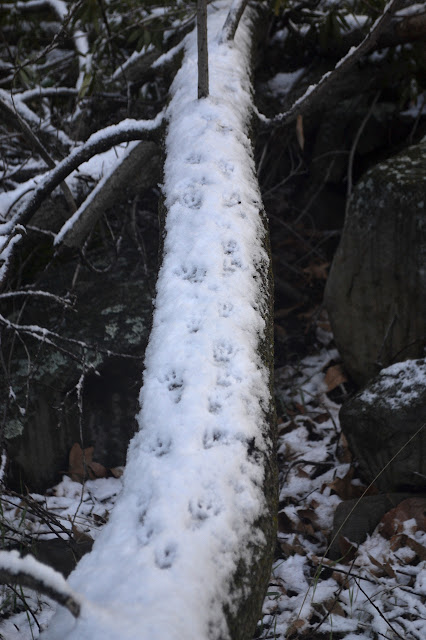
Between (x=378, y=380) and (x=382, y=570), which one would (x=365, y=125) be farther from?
(x=382, y=570)

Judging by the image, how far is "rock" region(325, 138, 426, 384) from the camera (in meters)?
2.58

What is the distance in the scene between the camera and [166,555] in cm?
99

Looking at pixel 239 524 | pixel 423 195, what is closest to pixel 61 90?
pixel 423 195

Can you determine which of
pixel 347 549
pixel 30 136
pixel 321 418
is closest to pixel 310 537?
pixel 347 549

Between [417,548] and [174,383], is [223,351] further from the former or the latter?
[417,548]

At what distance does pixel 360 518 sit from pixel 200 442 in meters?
1.26

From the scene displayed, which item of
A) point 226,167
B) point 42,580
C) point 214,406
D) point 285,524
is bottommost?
point 42,580

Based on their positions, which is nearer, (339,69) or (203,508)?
(203,508)

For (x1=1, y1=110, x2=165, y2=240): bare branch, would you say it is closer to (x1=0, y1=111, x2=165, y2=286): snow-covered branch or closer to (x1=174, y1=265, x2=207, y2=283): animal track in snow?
(x1=0, y1=111, x2=165, y2=286): snow-covered branch

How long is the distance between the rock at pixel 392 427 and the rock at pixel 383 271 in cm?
42

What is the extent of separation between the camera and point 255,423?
1283mm

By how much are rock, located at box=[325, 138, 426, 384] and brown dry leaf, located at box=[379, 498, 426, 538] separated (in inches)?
32.5

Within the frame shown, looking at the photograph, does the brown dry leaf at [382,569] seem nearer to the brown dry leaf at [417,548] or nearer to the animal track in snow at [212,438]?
the brown dry leaf at [417,548]

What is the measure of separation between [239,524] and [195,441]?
22cm
